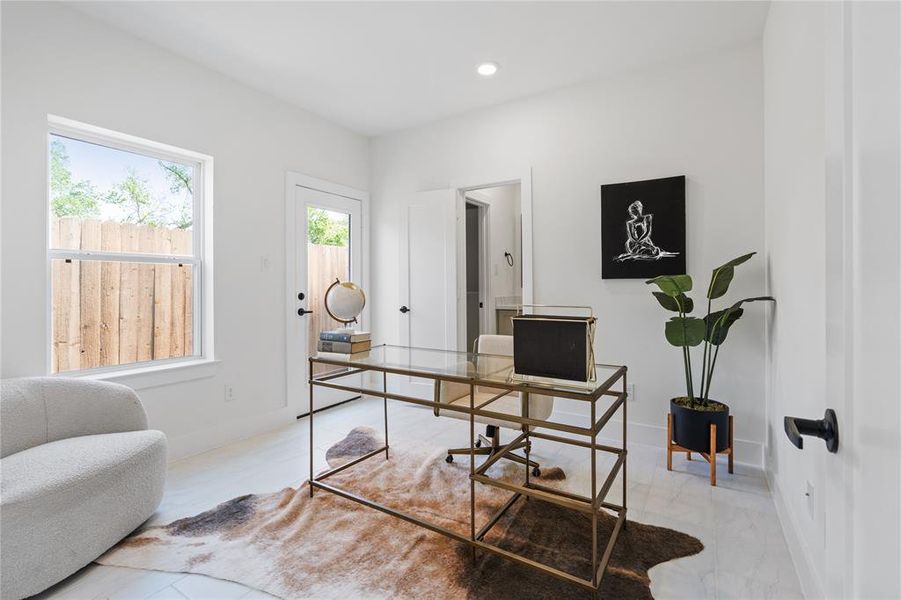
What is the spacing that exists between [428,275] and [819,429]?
148 inches

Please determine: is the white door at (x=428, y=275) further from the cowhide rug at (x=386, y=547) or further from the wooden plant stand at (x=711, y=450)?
the wooden plant stand at (x=711, y=450)

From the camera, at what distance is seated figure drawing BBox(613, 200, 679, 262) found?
314cm

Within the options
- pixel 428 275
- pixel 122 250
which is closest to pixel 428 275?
pixel 428 275

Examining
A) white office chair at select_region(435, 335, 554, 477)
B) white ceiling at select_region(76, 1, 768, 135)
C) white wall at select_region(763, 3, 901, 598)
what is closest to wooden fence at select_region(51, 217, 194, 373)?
white ceiling at select_region(76, 1, 768, 135)

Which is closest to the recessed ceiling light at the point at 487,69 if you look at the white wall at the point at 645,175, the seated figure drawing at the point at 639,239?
the white wall at the point at 645,175

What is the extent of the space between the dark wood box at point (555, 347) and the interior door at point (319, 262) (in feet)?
8.89

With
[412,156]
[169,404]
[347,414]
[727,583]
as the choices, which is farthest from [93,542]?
[412,156]

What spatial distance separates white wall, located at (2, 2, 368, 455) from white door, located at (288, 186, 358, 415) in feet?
0.58

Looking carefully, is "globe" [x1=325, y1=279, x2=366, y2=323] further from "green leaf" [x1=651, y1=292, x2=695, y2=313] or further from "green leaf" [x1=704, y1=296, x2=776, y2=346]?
"green leaf" [x1=704, y1=296, x2=776, y2=346]

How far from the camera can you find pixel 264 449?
3.14 meters

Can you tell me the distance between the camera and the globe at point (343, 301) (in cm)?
258

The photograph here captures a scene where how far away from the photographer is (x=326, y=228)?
13.9 ft

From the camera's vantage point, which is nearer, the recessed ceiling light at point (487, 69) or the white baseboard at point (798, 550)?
the white baseboard at point (798, 550)

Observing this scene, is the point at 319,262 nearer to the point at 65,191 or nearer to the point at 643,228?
the point at 65,191
